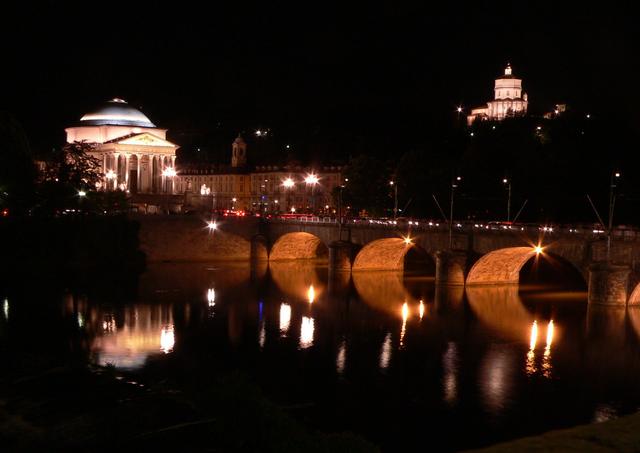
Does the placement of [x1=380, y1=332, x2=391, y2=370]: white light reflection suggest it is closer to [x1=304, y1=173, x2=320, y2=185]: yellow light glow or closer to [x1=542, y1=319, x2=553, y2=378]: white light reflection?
[x1=542, y1=319, x2=553, y2=378]: white light reflection

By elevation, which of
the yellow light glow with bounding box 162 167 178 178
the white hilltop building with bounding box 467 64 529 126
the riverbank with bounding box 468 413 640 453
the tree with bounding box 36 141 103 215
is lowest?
the riverbank with bounding box 468 413 640 453

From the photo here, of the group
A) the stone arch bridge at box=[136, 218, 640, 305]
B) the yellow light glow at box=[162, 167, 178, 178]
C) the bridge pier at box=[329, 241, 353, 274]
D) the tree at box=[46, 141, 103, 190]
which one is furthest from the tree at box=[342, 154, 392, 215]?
the yellow light glow at box=[162, 167, 178, 178]

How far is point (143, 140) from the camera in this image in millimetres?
104625

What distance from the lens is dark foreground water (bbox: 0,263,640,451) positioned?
27.6m

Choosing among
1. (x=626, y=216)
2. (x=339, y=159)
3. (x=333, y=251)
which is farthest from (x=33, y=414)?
(x=339, y=159)

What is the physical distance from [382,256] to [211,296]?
60.8 ft

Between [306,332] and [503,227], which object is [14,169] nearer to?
[306,332]

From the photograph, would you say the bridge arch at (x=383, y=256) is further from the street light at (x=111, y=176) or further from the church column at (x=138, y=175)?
the church column at (x=138, y=175)

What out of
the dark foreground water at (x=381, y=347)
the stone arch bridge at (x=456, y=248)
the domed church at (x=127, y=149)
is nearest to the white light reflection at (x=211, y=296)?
the dark foreground water at (x=381, y=347)

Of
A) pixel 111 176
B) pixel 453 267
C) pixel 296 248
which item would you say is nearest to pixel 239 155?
pixel 111 176

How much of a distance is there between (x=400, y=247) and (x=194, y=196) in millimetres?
50234

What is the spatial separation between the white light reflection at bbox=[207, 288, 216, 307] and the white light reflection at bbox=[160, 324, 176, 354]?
798 centimetres

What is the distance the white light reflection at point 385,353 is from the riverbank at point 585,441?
12.2 metres

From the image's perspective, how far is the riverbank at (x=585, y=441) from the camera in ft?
67.2
